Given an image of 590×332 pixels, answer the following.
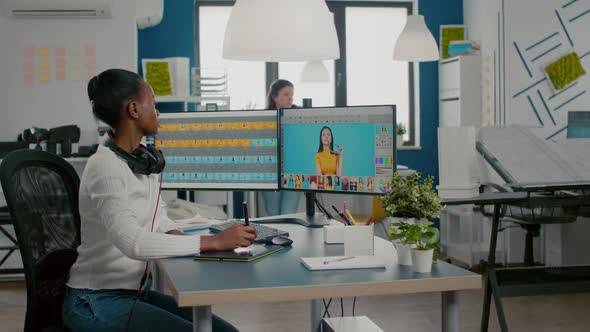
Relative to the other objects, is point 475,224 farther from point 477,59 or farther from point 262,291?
point 262,291

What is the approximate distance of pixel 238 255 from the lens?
1910 mm

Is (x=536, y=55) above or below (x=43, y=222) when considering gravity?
above

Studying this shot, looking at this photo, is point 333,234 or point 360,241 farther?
point 333,234

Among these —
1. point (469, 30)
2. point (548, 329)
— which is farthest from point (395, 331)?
point (469, 30)

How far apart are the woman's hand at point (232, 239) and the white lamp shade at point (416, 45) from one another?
3.50 metres

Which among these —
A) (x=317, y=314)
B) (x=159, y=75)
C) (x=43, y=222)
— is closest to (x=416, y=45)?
(x=159, y=75)

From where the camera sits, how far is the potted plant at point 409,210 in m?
1.77

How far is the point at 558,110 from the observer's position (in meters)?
6.18

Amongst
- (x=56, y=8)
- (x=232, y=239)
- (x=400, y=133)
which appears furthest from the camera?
(x=400, y=133)

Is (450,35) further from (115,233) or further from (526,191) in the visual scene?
(115,233)

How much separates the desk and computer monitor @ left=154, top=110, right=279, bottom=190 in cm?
92

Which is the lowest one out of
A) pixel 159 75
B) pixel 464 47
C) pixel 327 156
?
pixel 327 156

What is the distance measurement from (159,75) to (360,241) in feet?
14.7

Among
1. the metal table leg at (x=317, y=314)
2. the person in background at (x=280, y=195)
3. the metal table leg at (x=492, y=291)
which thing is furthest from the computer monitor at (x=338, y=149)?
the person in background at (x=280, y=195)
